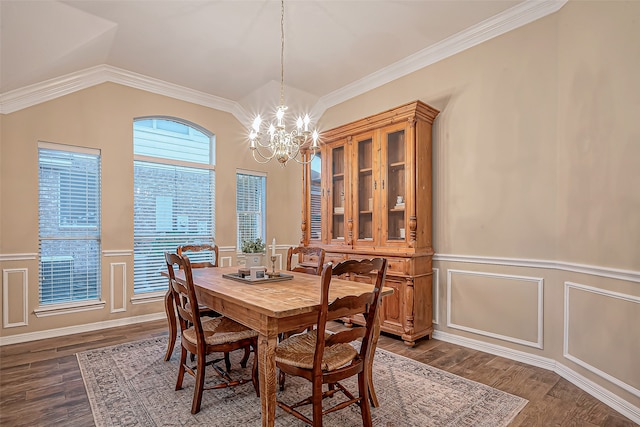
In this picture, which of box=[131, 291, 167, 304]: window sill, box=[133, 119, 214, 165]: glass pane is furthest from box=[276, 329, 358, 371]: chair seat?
box=[133, 119, 214, 165]: glass pane

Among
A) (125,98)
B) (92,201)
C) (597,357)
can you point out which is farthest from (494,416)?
(125,98)

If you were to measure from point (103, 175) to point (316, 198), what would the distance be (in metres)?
2.69

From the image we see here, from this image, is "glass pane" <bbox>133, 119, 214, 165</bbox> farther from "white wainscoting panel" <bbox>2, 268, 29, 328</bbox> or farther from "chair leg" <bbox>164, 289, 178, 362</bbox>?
"chair leg" <bbox>164, 289, 178, 362</bbox>

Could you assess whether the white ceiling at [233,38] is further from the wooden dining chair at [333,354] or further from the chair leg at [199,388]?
the chair leg at [199,388]

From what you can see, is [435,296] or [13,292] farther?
[435,296]

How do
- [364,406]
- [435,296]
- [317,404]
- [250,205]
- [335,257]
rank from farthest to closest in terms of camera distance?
[250,205]
[335,257]
[435,296]
[364,406]
[317,404]

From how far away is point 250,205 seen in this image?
548 cm

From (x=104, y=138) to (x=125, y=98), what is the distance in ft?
1.98

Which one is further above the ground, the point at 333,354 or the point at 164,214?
the point at 164,214

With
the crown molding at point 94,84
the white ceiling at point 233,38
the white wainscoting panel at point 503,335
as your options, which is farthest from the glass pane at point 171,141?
the white wainscoting panel at point 503,335

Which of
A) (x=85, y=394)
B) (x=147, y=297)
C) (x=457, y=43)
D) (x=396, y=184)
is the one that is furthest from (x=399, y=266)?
(x=147, y=297)

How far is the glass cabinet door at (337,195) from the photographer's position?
169 inches

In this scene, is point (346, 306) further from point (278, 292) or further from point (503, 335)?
point (503, 335)

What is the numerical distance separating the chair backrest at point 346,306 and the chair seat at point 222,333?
2.45ft
